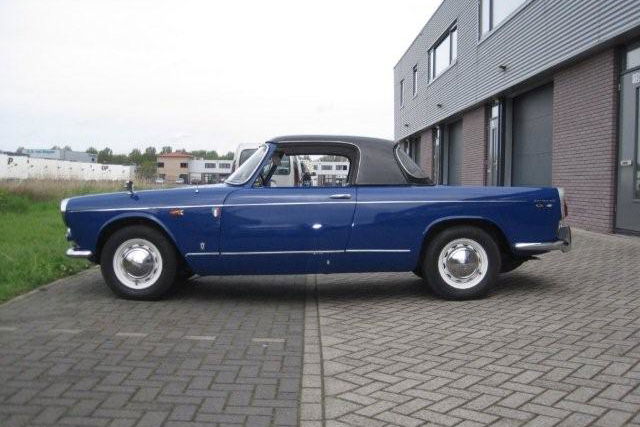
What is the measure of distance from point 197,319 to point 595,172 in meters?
9.02

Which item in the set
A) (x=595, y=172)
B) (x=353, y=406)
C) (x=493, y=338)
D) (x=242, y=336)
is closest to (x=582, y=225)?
(x=595, y=172)

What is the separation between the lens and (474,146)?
21.0m

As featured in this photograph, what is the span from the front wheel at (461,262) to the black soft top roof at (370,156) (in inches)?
28.3

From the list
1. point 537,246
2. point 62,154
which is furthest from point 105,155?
point 537,246

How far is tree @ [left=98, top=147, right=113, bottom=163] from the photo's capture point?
436 ft

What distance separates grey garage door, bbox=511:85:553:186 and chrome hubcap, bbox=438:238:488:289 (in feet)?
31.0

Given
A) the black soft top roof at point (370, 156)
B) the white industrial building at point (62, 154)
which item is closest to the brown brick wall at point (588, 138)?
the black soft top roof at point (370, 156)

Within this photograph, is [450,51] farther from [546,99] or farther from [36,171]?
[36,171]

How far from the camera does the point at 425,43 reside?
96.2 feet

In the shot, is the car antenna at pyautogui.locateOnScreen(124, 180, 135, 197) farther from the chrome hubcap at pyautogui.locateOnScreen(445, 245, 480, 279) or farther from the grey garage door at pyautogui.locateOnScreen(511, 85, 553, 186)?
the grey garage door at pyautogui.locateOnScreen(511, 85, 553, 186)

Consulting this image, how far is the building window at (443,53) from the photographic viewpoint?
23788mm

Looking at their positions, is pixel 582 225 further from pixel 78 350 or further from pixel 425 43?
pixel 425 43

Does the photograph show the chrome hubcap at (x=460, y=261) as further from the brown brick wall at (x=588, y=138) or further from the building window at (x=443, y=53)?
the building window at (x=443, y=53)

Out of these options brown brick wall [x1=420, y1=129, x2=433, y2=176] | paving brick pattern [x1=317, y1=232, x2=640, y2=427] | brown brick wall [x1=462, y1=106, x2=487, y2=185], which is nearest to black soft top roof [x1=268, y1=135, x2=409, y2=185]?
paving brick pattern [x1=317, y1=232, x2=640, y2=427]
